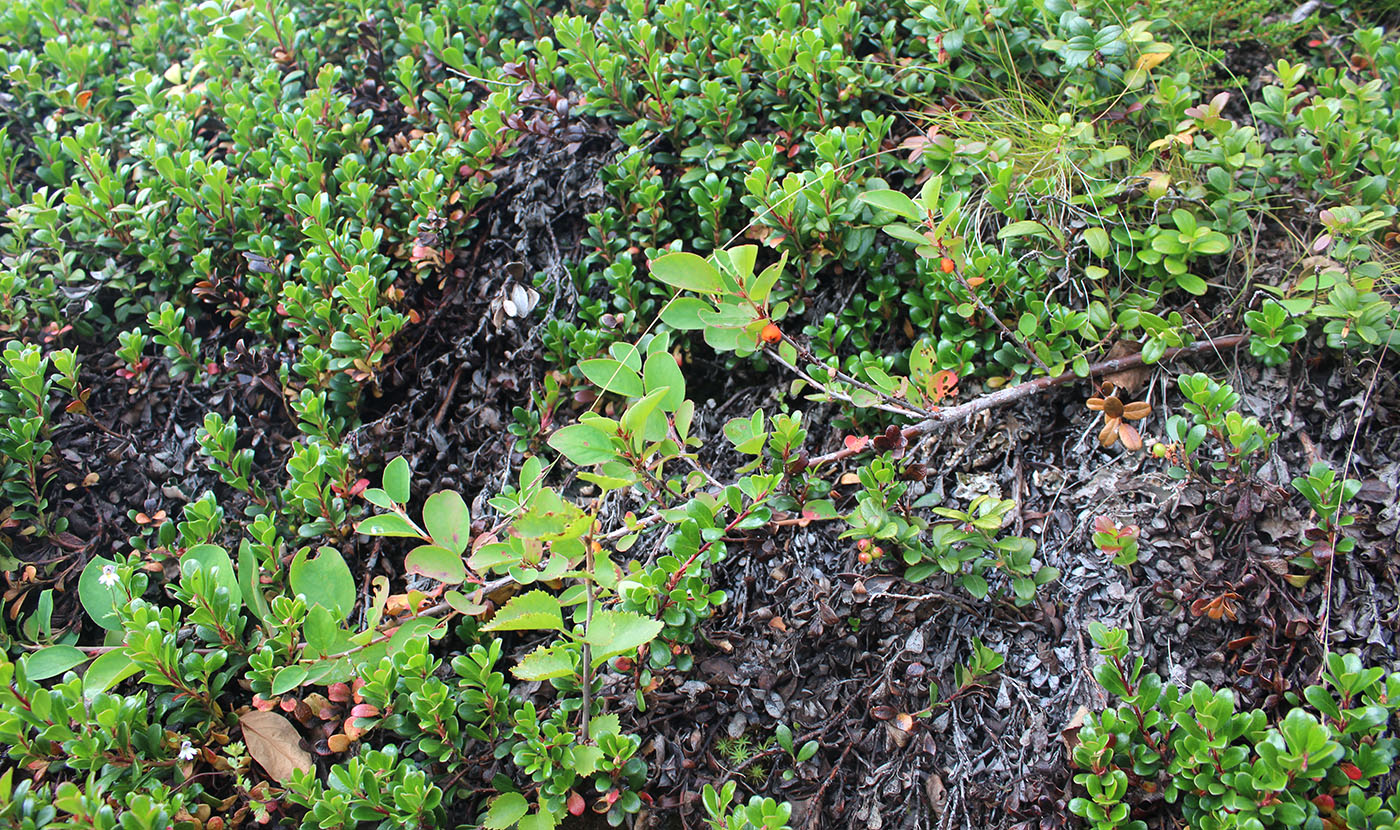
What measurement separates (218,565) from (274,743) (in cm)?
43

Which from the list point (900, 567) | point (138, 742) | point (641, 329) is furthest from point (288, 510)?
point (900, 567)

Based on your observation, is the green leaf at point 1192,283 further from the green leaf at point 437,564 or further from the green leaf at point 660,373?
the green leaf at point 437,564

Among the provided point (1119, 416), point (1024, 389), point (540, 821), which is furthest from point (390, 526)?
point (1119, 416)

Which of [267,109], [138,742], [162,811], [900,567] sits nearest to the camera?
[162,811]

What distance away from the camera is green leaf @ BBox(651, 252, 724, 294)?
1981 mm

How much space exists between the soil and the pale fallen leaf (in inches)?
18.4

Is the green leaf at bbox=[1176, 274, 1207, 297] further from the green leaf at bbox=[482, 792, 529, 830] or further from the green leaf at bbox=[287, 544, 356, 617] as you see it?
the green leaf at bbox=[287, 544, 356, 617]

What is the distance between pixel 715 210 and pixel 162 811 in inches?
77.3

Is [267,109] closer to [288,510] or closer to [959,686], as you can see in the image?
[288,510]

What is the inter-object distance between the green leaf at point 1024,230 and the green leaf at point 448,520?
158cm

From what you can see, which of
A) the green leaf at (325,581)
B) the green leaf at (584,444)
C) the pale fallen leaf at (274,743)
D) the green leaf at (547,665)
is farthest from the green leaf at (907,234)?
the pale fallen leaf at (274,743)

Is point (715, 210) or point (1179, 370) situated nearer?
point (1179, 370)

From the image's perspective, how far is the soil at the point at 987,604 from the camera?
6.26ft

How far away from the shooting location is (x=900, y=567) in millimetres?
2146
